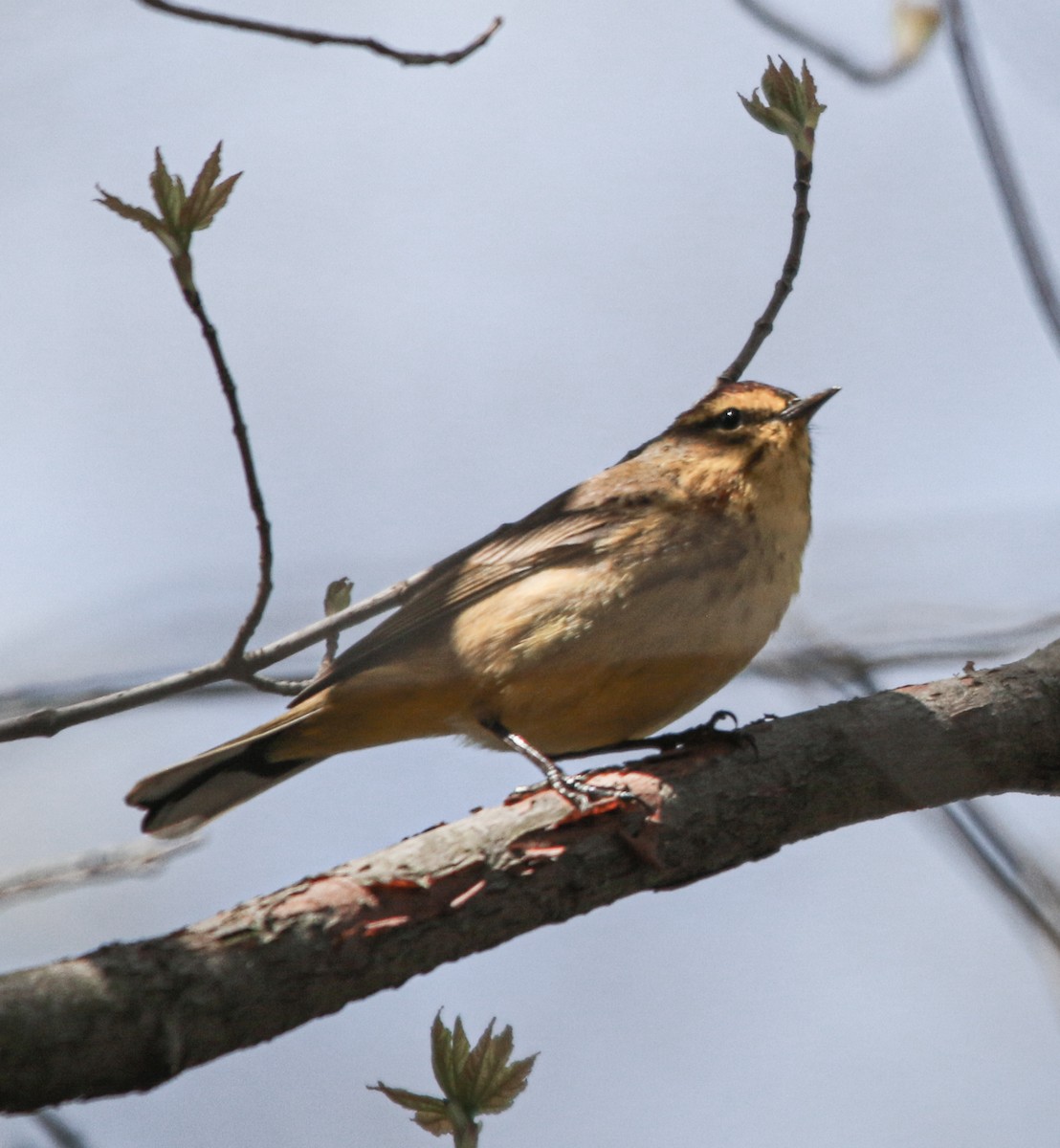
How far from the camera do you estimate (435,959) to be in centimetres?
314

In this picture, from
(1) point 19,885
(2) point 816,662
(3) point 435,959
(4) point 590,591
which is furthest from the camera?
(4) point 590,591

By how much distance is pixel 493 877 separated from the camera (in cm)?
325

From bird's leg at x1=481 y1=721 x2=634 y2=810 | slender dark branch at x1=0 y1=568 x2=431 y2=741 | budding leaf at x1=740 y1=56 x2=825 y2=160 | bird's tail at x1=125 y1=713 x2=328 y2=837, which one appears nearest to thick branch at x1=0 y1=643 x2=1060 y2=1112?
bird's leg at x1=481 y1=721 x2=634 y2=810

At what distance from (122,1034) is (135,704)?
132 centimetres

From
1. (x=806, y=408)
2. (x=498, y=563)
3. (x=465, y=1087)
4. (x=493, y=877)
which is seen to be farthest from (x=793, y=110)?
(x=465, y=1087)

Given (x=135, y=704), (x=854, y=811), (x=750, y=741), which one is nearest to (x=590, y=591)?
(x=750, y=741)

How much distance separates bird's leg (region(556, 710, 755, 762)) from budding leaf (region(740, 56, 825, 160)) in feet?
6.10

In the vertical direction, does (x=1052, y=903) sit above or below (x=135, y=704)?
below

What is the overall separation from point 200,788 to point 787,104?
308 centimetres

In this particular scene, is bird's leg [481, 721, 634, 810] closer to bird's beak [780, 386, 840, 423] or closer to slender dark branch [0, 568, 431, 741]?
slender dark branch [0, 568, 431, 741]

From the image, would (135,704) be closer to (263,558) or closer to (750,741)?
(263,558)

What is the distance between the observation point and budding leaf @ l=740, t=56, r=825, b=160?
394 cm

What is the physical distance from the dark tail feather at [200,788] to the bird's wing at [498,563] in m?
0.54

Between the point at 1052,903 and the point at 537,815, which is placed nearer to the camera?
the point at 1052,903
